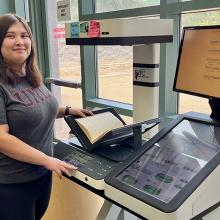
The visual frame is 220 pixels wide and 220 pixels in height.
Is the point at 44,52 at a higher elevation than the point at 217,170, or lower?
higher

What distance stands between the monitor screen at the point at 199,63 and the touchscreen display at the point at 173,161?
0.49 ft

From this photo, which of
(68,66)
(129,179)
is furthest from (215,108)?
(68,66)

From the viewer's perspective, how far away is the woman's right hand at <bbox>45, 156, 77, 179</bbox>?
1291mm

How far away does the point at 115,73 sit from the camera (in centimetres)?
257

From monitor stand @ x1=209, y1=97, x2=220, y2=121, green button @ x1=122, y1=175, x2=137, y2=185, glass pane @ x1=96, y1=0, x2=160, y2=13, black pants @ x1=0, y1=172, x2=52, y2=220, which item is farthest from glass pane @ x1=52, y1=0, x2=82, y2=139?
green button @ x1=122, y1=175, x2=137, y2=185

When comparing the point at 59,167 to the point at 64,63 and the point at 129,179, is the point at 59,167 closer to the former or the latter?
the point at 129,179

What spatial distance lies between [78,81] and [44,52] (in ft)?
1.95

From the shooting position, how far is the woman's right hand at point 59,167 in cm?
129

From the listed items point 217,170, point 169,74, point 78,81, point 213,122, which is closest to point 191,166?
point 217,170

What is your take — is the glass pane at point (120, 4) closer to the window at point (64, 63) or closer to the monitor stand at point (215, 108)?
the window at point (64, 63)

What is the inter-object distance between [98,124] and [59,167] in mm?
296

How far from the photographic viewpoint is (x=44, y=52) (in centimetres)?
318

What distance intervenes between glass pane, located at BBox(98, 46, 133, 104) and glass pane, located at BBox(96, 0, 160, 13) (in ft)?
0.93

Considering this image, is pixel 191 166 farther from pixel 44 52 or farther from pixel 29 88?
pixel 44 52
